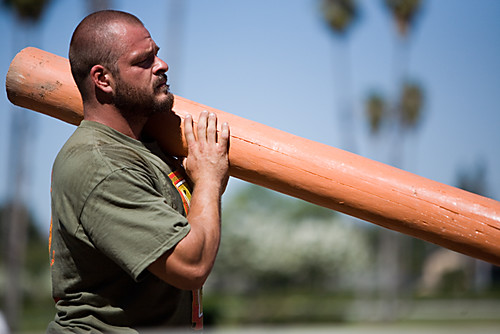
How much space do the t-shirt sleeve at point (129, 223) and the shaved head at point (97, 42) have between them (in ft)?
1.34

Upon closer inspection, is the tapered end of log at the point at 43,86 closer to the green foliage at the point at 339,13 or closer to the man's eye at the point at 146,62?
the man's eye at the point at 146,62

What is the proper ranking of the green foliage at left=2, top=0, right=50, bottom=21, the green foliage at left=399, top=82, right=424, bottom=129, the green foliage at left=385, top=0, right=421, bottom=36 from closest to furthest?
the green foliage at left=2, top=0, right=50, bottom=21, the green foliage at left=385, top=0, right=421, bottom=36, the green foliage at left=399, top=82, right=424, bottom=129

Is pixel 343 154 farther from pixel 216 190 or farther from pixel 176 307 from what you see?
pixel 176 307

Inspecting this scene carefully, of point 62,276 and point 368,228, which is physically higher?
point 368,228

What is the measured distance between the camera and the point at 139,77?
2.07 metres

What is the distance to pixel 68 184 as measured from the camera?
6.35 feet

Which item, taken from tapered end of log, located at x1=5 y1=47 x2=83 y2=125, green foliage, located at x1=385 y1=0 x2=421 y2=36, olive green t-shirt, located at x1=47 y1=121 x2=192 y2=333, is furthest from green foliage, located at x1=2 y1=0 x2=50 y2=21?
olive green t-shirt, located at x1=47 y1=121 x2=192 y2=333

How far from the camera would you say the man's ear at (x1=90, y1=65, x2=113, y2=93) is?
2.05 meters

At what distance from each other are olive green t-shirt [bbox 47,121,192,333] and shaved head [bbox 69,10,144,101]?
8.3 inches

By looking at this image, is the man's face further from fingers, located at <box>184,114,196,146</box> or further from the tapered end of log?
the tapered end of log

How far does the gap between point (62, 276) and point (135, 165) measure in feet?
1.48

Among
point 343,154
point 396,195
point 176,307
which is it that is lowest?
point 176,307

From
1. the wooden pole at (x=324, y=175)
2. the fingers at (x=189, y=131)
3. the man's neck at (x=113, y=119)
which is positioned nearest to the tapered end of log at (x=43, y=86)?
the wooden pole at (x=324, y=175)

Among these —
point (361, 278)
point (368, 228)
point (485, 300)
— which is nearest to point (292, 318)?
point (485, 300)
